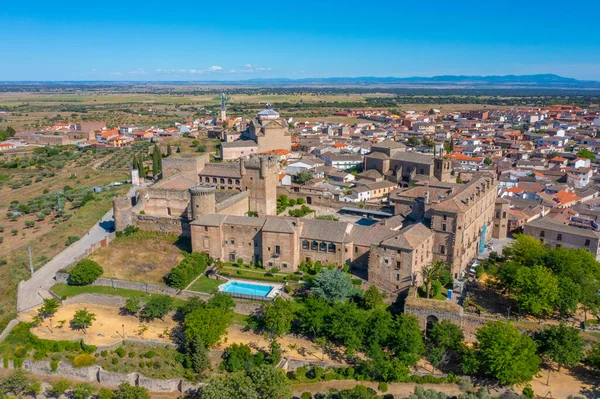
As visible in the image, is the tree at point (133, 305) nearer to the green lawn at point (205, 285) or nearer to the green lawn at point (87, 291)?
the green lawn at point (87, 291)

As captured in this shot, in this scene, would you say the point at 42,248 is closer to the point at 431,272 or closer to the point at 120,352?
the point at 120,352

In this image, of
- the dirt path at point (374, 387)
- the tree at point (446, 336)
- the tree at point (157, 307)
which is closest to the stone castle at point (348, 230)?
the tree at point (446, 336)

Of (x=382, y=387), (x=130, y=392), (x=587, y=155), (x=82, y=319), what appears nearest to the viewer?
(x=130, y=392)

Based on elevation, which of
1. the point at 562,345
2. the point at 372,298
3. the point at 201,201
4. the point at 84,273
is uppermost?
the point at 201,201

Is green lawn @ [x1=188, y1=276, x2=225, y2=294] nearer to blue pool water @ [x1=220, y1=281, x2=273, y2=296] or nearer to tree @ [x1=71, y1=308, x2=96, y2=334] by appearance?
blue pool water @ [x1=220, y1=281, x2=273, y2=296]

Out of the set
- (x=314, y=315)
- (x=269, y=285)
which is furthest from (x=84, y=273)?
(x=314, y=315)

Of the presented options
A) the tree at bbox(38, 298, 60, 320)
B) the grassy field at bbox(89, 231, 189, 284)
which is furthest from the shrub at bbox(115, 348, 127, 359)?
the grassy field at bbox(89, 231, 189, 284)

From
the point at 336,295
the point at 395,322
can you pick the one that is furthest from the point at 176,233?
the point at 395,322
